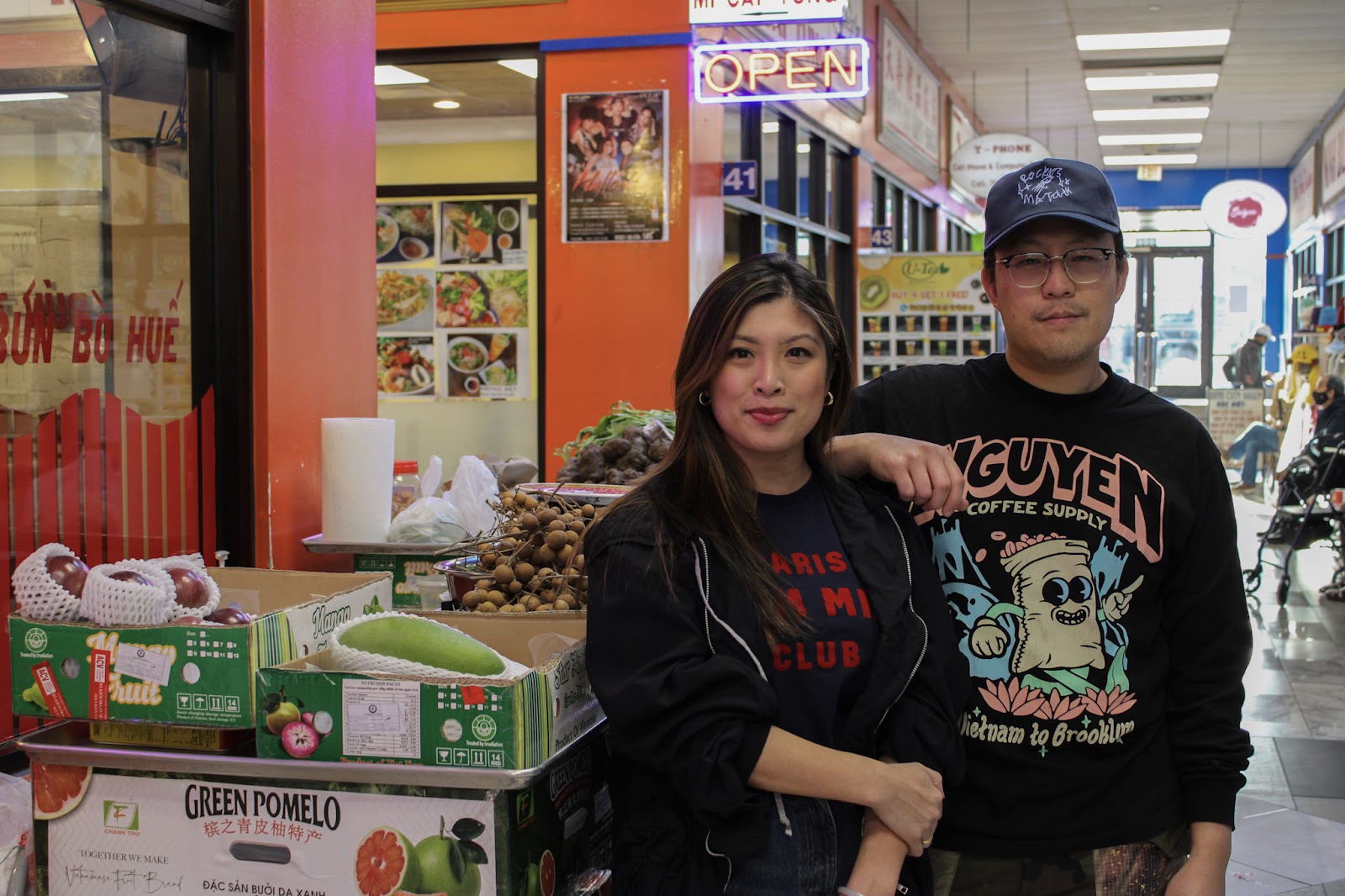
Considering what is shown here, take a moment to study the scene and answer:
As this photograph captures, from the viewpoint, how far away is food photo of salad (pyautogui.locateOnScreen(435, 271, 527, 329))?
7789 millimetres

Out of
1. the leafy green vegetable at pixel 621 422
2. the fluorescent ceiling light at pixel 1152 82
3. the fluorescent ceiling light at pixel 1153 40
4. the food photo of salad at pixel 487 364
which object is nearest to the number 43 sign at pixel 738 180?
the food photo of salad at pixel 487 364

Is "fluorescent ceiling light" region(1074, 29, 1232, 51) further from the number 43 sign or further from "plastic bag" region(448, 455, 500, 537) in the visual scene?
"plastic bag" region(448, 455, 500, 537)

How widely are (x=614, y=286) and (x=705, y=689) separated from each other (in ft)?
19.2

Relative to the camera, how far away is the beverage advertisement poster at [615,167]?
282 inches

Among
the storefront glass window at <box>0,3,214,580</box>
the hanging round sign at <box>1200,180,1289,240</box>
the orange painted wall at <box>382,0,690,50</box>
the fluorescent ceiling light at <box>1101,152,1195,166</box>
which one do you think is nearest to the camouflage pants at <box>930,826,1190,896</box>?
the storefront glass window at <box>0,3,214,580</box>

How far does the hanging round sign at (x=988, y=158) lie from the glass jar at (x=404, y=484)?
8393 millimetres

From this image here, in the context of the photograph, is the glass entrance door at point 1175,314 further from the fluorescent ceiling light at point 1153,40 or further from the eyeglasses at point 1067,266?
the eyeglasses at point 1067,266

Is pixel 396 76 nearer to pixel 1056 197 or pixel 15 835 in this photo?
pixel 15 835

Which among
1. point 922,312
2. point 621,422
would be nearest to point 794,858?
point 621,422

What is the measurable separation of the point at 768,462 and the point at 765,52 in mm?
5537

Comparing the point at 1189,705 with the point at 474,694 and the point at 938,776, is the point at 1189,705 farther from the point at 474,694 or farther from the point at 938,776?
the point at 474,694

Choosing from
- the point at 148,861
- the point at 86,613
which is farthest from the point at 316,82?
the point at 148,861

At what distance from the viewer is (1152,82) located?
14.8 m

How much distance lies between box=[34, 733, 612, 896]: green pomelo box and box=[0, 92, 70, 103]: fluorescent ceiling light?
165 cm
